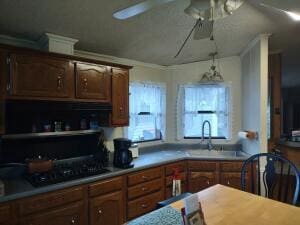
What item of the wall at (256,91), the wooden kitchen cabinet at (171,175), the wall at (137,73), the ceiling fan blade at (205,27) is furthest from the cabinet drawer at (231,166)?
the ceiling fan blade at (205,27)

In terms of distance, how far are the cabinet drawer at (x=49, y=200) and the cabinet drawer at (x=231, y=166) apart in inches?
73.1

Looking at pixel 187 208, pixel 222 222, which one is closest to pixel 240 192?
pixel 222 222

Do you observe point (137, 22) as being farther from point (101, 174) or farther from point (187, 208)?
point (187, 208)

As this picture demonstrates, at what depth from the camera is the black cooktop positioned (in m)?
2.14

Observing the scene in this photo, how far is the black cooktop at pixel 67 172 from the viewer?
7.01 ft

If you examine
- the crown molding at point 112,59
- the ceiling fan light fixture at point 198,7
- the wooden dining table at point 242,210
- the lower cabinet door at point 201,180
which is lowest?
the lower cabinet door at point 201,180

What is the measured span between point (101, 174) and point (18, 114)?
0.99 metres

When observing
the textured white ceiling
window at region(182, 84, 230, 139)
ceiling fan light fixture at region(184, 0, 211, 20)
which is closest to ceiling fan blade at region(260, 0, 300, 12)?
the textured white ceiling

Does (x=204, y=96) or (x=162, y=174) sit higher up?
(x=204, y=96)

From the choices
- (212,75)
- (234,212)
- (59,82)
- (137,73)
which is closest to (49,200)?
(59,82)

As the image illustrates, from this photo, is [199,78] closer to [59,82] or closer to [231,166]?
[231,166]

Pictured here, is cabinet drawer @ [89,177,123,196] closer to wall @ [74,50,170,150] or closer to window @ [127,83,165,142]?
wall @ [74,50,170,150]

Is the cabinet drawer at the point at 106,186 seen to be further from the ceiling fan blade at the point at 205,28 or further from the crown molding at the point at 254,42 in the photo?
the crown molding at the point at 254,42

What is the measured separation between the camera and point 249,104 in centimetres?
351
